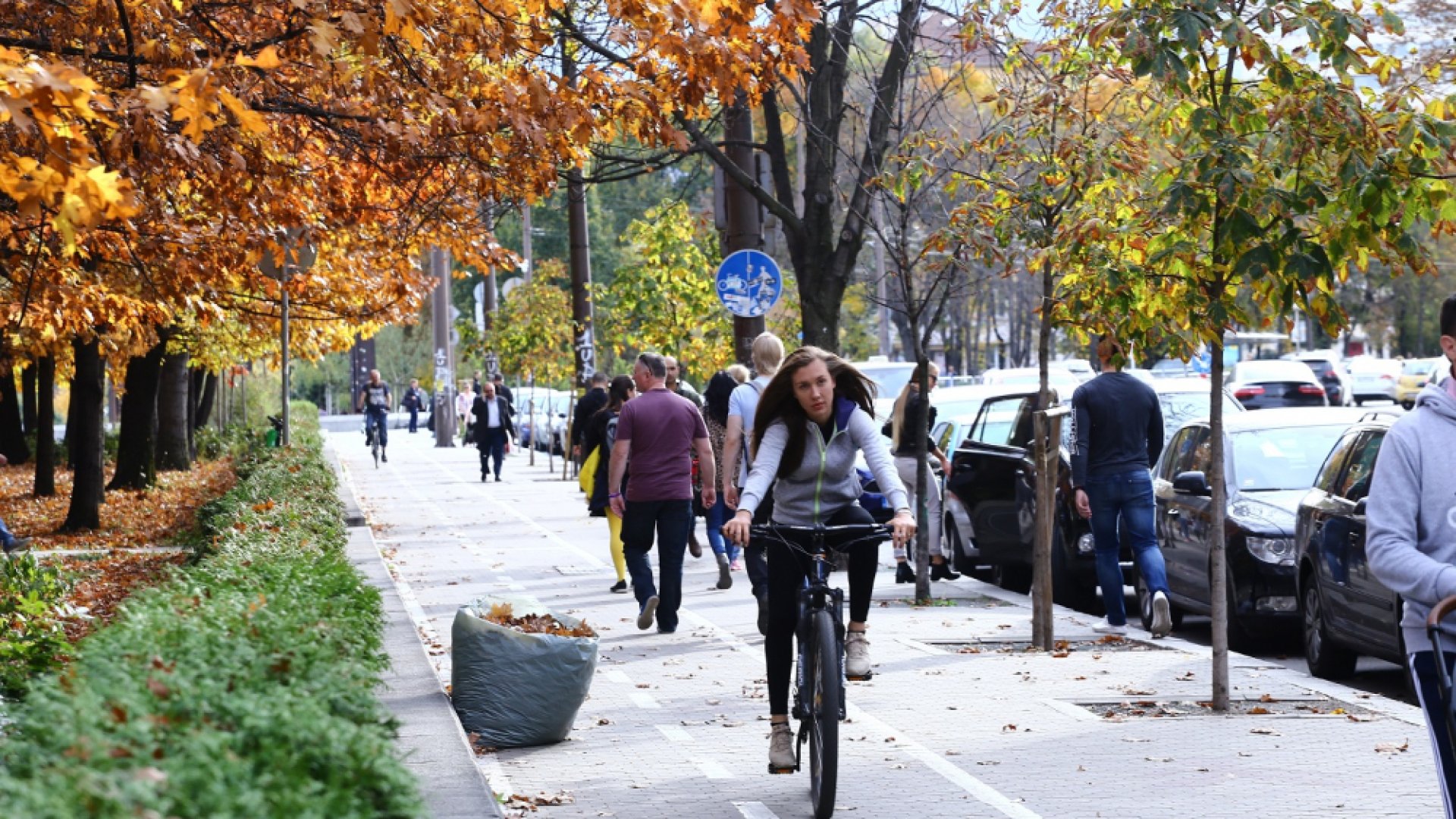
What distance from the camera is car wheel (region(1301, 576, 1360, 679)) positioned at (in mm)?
10789

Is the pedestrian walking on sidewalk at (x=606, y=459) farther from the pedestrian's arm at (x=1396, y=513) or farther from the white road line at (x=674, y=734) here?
the pedestrian's arm at (x=1396, y=513)

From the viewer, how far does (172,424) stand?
1308 inches

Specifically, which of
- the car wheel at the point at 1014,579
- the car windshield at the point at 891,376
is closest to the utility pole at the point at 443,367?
the car windshield at the point at 891,376

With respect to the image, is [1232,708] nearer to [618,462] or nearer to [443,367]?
[618,462]

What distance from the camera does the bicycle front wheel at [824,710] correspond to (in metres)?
6.82

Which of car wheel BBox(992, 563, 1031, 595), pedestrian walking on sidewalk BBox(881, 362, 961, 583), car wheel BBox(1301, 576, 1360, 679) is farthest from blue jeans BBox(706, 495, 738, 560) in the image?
car wheel BBox(1301, 576, 1360, 679)

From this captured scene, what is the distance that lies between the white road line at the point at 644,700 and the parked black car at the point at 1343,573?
3.57 metres

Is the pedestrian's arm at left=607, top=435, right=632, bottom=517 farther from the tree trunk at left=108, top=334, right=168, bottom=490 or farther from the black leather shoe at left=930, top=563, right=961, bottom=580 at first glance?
the tree trunk at left=108, top=334, right=168, bottom=490

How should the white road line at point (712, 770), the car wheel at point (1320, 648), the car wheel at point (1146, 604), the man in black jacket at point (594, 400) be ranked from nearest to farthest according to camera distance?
the white road line at point (712, 770) → the car wheel at point (1320, 648) → the car wheel at point (1146, 604) → the man in black jacket at point (594, 400)

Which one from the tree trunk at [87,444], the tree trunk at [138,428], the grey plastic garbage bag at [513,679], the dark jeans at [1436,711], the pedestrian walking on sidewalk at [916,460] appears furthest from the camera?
the tree trunk at [138,428]

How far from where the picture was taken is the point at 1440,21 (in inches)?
1555

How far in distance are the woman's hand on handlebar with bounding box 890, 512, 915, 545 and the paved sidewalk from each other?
99 cm

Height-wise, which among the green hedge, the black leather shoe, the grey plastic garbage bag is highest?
the green hedge

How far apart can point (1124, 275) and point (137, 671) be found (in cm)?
642
